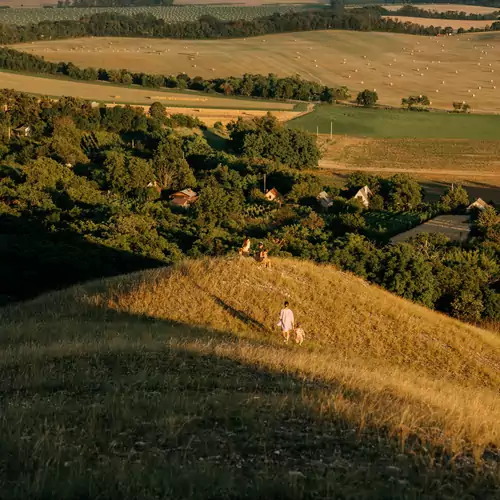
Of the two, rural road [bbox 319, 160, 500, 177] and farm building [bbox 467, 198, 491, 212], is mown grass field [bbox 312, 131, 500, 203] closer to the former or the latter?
rural road [bbox 319, 160, 500, 177]

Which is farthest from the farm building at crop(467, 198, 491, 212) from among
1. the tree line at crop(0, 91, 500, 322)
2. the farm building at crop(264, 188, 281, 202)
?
the farm building at crop(264, 188, 281, 202)

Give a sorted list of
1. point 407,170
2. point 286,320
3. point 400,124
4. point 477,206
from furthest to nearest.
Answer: point 400,124 < point 407,170 < point 477,206 < point 286,320

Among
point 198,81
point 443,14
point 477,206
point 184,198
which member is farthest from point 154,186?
point 443,14

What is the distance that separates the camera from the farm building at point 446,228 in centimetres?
4200

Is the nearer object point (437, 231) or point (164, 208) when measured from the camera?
point (437, 231)

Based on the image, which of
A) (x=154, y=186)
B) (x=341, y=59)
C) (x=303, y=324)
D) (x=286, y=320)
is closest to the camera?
(x=286, y=320)

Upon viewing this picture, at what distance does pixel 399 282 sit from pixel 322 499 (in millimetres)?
22739

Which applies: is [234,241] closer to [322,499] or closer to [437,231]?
[437,231]

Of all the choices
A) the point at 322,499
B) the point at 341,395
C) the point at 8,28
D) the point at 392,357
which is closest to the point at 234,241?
the point at 392,357

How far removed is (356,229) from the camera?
43.3 metres

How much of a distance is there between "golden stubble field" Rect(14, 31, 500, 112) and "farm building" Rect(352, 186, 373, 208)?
51718 mm

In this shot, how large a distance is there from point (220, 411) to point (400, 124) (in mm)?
84512

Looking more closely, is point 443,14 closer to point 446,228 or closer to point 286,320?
point 446,228

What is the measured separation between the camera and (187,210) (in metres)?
51.0
